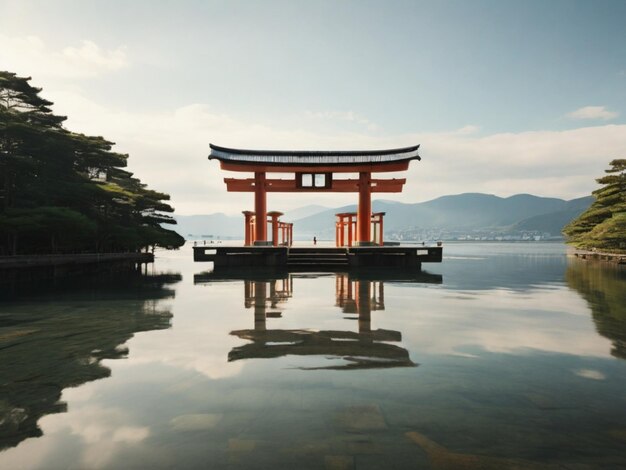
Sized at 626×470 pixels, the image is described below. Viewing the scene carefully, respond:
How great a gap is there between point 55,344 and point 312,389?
472 centimetres

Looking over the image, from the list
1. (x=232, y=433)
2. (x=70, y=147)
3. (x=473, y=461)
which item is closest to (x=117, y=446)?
(x=232, y=433)

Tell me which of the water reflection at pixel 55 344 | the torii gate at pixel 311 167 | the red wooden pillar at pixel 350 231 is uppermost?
the torii gate at pixel 311 167

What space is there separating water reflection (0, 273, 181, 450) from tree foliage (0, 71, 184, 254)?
7.24 meters

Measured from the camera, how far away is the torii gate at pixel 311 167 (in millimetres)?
22656

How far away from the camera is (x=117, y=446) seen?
10.4ft

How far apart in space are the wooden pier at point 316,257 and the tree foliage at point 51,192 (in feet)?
20.9

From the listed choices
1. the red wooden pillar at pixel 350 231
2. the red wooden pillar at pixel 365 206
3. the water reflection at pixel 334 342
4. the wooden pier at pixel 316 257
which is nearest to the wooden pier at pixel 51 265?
the wooden pier at pixel 316 257

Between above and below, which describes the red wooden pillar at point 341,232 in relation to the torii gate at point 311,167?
below

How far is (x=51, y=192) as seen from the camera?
2047cm

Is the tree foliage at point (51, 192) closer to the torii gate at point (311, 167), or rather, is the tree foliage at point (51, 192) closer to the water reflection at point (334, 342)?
the torii gate at point (311, 167)

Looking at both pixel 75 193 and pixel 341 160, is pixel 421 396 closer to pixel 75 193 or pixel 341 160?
pixel 341 160

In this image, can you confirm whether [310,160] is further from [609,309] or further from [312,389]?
[312,389]

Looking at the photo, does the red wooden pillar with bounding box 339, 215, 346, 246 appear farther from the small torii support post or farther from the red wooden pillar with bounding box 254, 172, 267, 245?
the red wooden pillar with bounding box 254, 172, 267, 245

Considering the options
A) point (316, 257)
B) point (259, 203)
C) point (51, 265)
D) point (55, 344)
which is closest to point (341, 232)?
point (316, 257)
